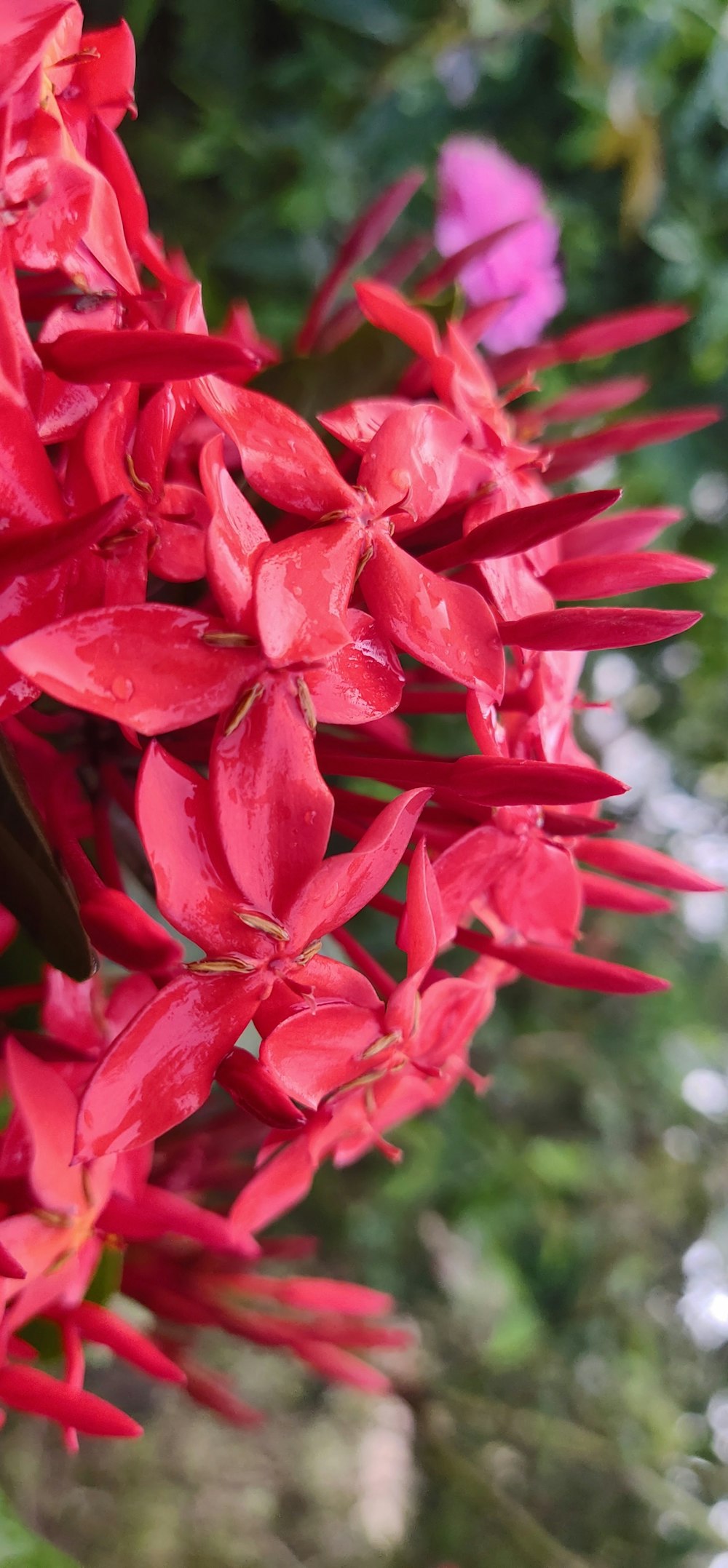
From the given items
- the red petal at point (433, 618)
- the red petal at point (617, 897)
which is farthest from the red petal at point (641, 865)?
the red petal at point (433, 618)

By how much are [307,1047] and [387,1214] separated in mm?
684

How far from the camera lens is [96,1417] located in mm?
254

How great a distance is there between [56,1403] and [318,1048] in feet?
0.40

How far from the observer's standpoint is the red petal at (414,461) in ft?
0.72

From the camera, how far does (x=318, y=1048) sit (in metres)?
0.23

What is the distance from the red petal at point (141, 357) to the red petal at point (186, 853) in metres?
0.07

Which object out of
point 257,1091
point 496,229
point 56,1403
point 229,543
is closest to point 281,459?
point 229,543

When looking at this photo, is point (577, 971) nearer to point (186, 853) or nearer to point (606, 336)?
point (186, 853)

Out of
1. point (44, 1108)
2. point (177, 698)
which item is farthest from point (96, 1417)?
point (177, 698)

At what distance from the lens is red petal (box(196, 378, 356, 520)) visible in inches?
8.3

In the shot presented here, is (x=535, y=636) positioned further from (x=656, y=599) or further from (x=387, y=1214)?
(x=387, y=1214)

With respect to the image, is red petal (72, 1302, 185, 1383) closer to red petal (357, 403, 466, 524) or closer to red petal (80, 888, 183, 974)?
red petal (80, 888, 183, 974)

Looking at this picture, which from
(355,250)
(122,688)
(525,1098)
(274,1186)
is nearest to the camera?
(122,688)

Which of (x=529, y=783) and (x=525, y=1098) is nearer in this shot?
(x=529, y=783)
